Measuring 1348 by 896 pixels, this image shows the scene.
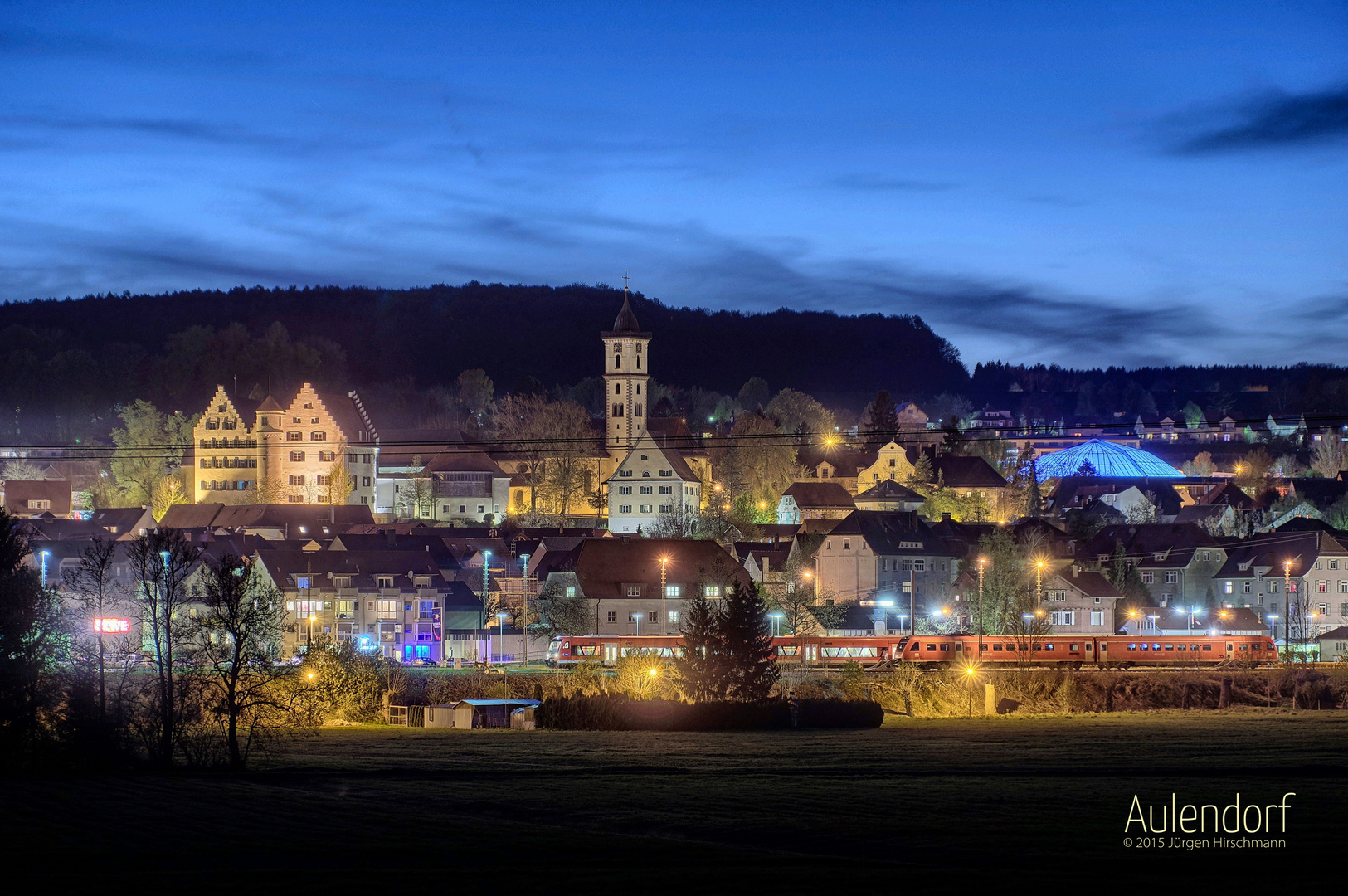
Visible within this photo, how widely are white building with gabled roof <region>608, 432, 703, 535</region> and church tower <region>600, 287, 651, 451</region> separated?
13862 mm

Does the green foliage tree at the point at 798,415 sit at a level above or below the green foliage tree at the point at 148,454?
above

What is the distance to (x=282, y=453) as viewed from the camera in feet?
440

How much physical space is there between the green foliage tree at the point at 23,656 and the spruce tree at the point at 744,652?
26.6 meters

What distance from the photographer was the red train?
7556 cm

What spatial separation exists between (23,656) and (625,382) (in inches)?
4367

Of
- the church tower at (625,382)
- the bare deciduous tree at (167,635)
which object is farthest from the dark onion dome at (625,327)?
the bare deciduous tree at (167,635)

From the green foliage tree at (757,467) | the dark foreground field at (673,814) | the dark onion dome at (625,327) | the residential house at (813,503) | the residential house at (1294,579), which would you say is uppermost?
the dark onion dome at (625,327)

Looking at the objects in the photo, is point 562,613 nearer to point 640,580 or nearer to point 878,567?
point 640,580

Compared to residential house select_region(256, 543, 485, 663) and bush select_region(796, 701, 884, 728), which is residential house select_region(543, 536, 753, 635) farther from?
bush select_region(796, 701, 884, 728)

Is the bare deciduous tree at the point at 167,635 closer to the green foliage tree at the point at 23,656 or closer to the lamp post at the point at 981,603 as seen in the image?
the green foliage tree at the point at 23,656

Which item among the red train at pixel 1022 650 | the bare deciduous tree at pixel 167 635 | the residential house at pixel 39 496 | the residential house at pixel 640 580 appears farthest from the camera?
the residential house at pixel 39 496

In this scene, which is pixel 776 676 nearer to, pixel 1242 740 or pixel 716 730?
pixel 716 730

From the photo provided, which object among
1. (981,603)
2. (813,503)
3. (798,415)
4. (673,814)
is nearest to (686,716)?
(673,814)

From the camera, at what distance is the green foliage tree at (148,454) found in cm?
13838
